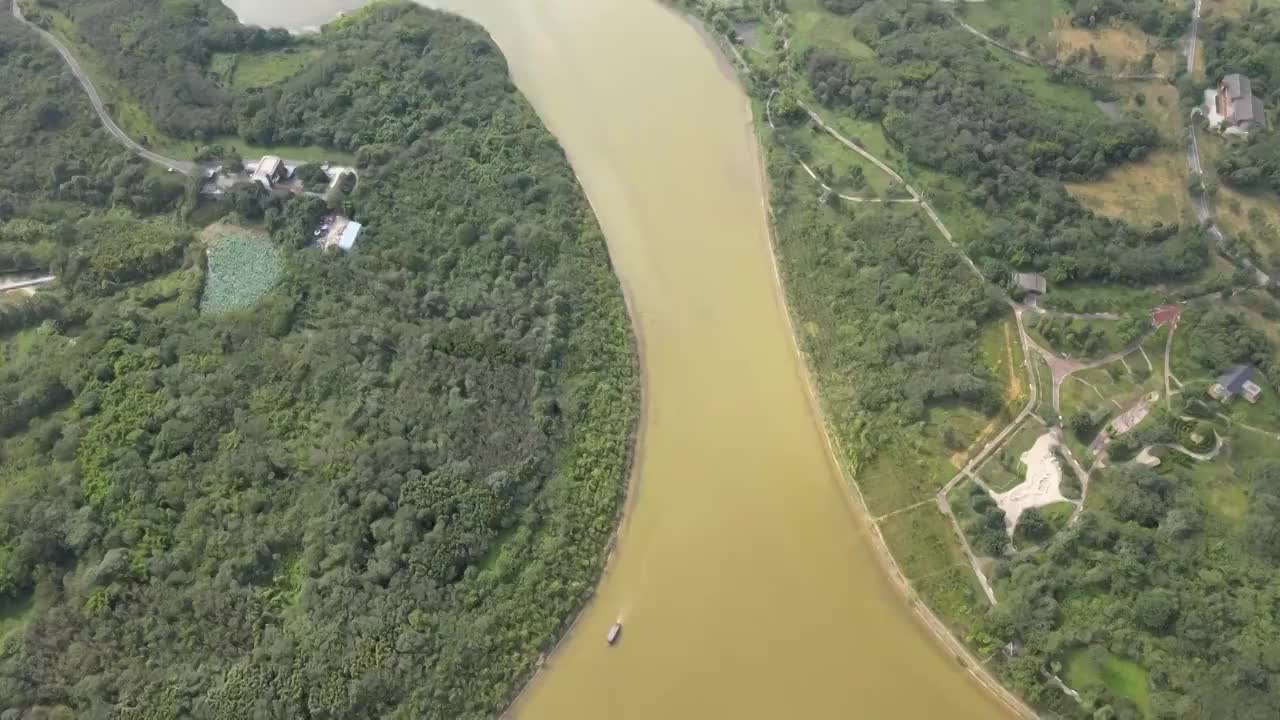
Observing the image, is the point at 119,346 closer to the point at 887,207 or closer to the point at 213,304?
the point at 213,304

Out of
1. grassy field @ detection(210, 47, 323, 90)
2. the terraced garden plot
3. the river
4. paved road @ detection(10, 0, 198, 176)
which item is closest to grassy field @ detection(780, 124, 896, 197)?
the river

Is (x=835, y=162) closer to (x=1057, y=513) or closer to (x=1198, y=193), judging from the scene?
(x=1198, y=193)

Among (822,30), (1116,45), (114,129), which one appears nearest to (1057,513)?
(1116,45)

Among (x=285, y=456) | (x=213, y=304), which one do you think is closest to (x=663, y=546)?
(x=285, y=456)

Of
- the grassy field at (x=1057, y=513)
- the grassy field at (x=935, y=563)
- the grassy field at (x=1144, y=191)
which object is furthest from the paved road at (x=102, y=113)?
the grassy field at (x=1144, y=191)

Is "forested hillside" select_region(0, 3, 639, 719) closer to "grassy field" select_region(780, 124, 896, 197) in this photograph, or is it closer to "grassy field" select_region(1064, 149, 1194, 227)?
"grassy field" select_region(780, 124, 896, 197)

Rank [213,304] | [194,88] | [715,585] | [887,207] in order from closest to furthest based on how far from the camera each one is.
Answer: [715,585], [213,304], [887,207], [194,88]
